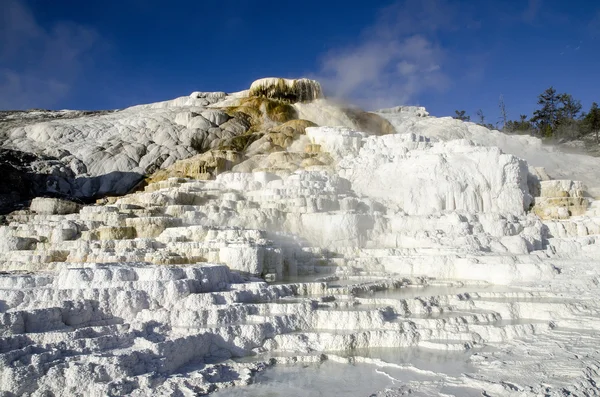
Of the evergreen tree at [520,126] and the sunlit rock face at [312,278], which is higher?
the evergreen tree at [520,126]

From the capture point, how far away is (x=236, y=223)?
1300cm

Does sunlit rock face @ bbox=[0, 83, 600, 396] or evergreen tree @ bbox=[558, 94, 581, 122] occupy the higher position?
evergreen tree @ bbox=[558, 94, 581, 122]

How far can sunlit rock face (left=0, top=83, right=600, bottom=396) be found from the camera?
212 inches

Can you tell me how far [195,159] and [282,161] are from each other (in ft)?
11.6

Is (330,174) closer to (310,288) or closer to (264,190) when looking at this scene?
(264,190)

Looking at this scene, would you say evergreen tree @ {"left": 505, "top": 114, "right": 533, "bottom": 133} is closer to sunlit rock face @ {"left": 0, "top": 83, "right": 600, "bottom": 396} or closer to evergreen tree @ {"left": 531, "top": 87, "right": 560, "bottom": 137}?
evergreen tree @ {"left": 531, "top": 87, "right": 560, "bottom": 137}

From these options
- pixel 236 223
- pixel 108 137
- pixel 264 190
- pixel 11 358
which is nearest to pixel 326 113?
pixel 108 137

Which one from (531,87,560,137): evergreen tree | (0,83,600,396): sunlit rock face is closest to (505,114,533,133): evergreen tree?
(531,87,560,137): evergreen tree

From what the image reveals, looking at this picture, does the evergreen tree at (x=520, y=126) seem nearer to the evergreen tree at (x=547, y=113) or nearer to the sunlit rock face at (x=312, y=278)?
the evergreen tree at (x=547, y=113)

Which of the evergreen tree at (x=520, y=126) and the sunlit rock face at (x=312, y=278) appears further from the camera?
the evergreen tree at (x=520, y=126)

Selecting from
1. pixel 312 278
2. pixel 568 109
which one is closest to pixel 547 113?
pixel 568 109

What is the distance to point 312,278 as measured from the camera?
10.5m

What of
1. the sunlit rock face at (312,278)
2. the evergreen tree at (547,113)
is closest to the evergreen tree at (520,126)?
the evergreen tree at (547,113)

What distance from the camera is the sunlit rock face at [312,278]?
539 cm
